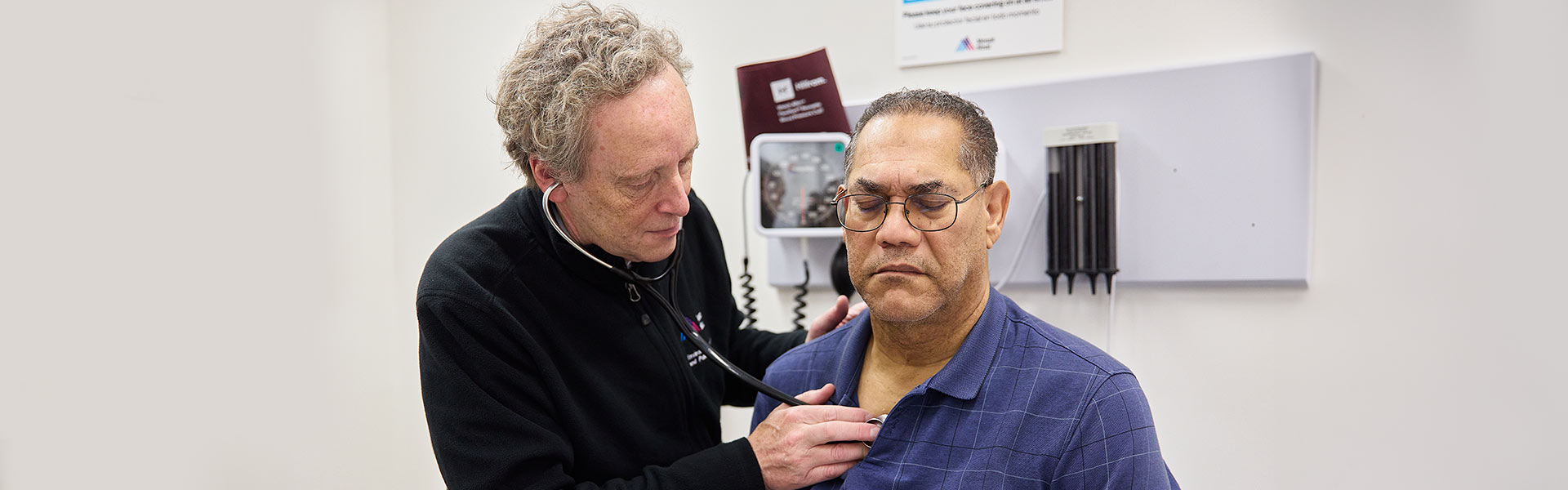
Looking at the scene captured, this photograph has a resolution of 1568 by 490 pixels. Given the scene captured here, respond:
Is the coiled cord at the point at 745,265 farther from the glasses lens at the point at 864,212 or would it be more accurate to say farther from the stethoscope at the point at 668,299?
the glasses lens at the point at 864,212

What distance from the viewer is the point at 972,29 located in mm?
1844

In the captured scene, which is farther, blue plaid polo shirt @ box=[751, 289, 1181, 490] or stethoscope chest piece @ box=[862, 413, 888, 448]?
stethoscope chest piece @ box=[862, 413, 888, 448]

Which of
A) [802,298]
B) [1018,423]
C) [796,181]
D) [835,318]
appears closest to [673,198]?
[835,318]

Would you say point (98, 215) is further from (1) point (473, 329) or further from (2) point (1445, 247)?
(2) point (1445, 247)

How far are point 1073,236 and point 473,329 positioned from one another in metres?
1.04

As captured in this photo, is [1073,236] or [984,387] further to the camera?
[1073,236]

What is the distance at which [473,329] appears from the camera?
1225 millimetres

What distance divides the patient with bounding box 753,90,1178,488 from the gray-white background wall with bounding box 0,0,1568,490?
65cm

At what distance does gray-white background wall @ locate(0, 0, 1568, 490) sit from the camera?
1474 millimetres

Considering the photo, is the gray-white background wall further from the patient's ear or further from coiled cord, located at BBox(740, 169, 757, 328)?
the patient's ear

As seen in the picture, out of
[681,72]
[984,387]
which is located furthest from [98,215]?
[984,387]

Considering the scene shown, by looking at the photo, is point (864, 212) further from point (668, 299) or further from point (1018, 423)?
point (668, 299)

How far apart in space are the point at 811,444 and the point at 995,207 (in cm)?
39

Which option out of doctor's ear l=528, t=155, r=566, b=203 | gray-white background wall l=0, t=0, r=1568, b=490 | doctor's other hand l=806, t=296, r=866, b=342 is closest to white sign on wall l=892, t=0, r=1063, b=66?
gray-white background wall l=0, t=0, r=1568, b=490
